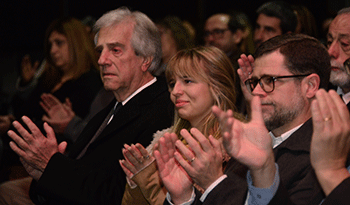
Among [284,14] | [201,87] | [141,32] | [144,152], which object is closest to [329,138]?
[144,152]

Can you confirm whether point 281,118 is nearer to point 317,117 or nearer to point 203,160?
point 203,160

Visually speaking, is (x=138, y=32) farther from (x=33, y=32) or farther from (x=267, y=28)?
(x=33, y=32)

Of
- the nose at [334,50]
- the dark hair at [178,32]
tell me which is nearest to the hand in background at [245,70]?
the nose at [334,50]

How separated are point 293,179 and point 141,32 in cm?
152

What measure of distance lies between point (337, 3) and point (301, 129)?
463cm

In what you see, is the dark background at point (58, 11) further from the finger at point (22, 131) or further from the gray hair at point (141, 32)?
the finger at point (22, 131)

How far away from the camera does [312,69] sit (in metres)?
2.07

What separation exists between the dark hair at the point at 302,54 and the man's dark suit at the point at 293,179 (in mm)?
260

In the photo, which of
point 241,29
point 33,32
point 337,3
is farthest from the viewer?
point 33,32

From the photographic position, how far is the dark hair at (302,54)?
2061 mm

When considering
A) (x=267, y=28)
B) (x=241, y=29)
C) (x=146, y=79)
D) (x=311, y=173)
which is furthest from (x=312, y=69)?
(x=241, y=29)

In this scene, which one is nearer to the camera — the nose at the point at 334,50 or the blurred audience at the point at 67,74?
the nose at the point at 334,50

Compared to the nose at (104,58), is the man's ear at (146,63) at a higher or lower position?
lower

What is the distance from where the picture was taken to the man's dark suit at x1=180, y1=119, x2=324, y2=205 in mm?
1709
